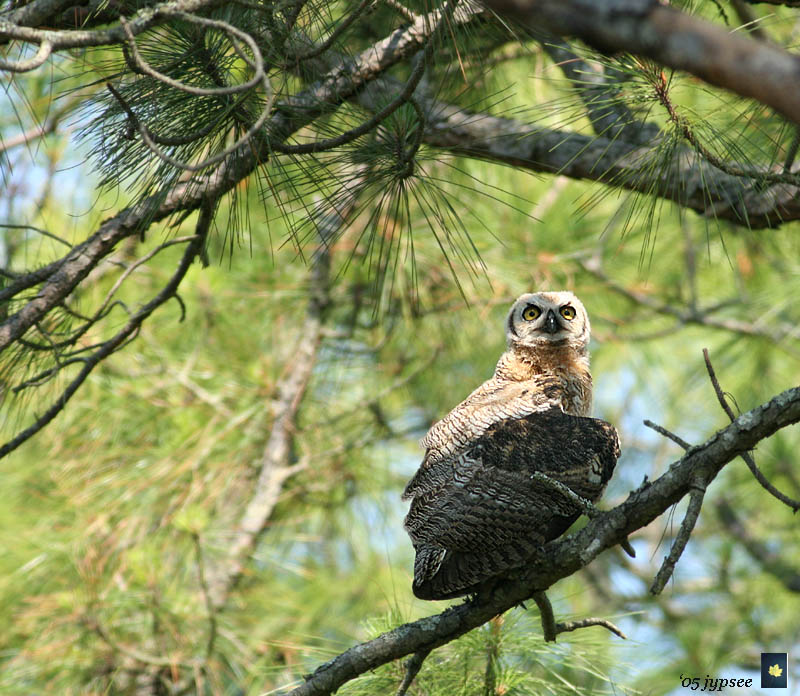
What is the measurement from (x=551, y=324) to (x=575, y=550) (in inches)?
45.8

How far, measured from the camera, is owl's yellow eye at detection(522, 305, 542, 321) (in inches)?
123

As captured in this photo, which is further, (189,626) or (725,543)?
(725,543)

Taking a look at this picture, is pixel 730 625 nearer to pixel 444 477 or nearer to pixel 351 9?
pixel 444 477

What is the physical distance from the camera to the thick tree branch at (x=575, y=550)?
1.76 metres

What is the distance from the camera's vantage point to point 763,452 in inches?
224

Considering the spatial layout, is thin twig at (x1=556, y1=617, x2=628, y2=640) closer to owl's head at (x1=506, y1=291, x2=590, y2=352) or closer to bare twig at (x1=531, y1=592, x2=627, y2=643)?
bare twig at (x1=531, y1=592, x2=627, y2=643)

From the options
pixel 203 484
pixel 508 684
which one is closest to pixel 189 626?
pixel 203 484

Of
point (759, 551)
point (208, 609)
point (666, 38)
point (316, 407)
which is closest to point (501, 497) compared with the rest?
point (666, 38)

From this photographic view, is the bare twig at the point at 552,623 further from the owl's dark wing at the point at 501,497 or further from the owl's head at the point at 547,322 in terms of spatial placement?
the owl's head at the point at 547,322

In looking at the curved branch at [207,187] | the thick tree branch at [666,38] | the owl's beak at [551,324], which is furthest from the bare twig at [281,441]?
the thick tree branch at [666,38]

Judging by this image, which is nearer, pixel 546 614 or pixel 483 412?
pixel 546 614

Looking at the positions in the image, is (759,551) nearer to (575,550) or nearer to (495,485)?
(495,485)

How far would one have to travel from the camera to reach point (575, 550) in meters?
2.02

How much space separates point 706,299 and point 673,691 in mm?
2796
